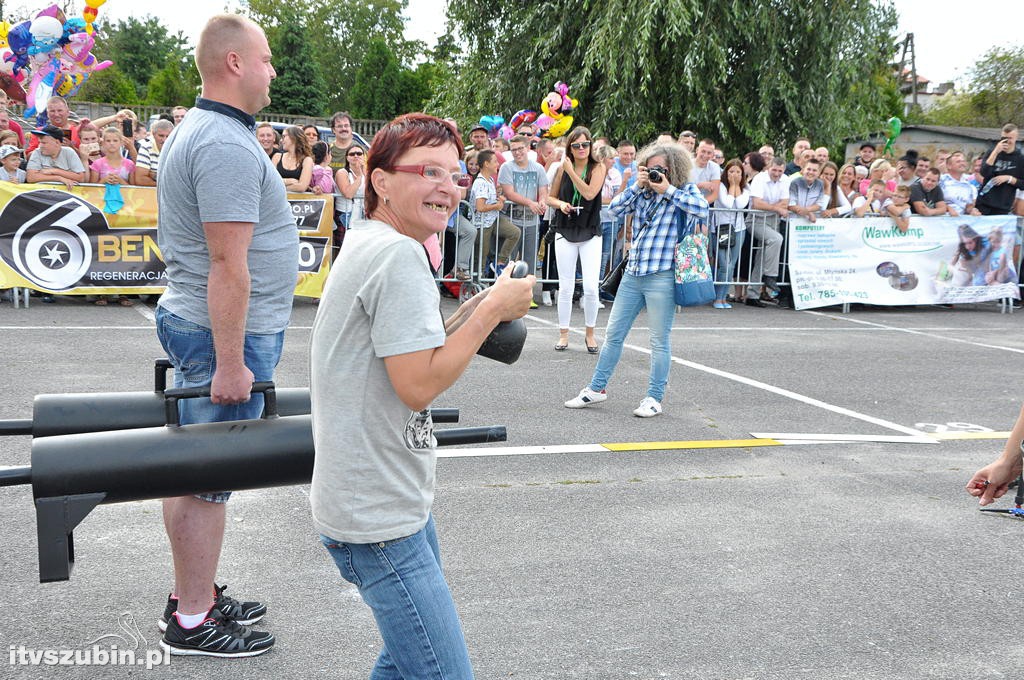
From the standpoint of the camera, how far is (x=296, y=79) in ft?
189

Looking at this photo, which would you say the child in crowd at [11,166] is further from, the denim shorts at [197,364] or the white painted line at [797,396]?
the denim shorts at [197,364]

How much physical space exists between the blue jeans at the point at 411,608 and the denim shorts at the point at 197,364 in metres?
1.15

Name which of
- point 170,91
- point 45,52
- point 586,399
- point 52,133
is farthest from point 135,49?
point 586,399

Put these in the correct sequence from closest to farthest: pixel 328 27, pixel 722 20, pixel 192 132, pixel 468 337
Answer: pixel 468 337 → pixel 192 132 → pixel 722 20 → pixel 328 27

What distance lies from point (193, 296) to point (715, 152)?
11951mm

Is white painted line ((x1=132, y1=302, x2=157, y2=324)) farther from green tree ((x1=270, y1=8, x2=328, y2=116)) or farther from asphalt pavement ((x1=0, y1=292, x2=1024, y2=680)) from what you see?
green tree ((x1=270, y1=8, x2=328, y2=116))

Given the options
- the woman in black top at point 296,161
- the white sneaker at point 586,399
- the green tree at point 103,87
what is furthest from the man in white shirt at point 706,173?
the green tree at point 103,87

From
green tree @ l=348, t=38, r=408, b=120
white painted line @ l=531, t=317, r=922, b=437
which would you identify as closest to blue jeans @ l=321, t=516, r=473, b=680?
white painted line @ l=531, t=317, r=922, b=437

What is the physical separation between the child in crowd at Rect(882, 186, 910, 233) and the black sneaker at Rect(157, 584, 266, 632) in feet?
39.7

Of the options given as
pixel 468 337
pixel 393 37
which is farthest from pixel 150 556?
pixel 393 37

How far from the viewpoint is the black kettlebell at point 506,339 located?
87.9 inches

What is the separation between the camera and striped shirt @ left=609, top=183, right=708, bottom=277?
668 cm

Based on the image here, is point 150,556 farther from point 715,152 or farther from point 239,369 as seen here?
point 715,152

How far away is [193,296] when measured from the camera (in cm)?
317
